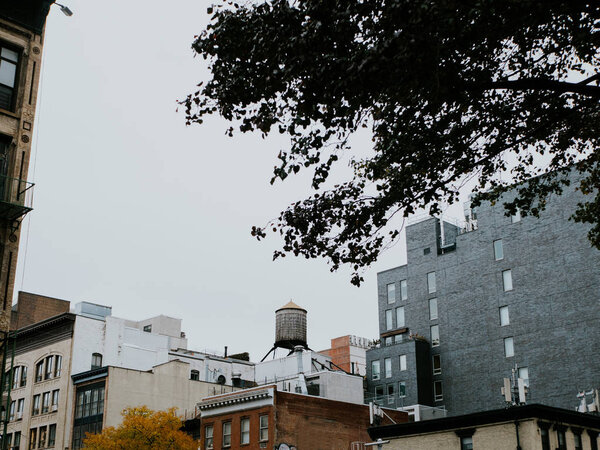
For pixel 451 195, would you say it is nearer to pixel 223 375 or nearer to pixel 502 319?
pixel 502 319

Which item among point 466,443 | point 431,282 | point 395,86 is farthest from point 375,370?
point 395,86

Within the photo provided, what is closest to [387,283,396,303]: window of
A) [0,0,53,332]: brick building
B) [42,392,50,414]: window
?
[42,392,50,414]: window

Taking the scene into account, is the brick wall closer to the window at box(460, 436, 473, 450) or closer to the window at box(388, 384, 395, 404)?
the window at box(388, 384, 395, 404)

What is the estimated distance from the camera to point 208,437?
59.1 metres

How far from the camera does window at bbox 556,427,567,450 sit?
44.2m

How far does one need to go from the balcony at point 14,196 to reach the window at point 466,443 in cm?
3149

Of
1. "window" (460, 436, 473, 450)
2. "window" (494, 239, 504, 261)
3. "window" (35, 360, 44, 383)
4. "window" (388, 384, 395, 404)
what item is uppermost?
"window" (494, 239, 504, 261)

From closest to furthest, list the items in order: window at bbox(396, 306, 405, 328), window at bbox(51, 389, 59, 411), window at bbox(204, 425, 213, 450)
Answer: window at bbox(204, 425, 213, 450)
window at bbox(51, 389, 59, 411)
window at bbox(396, 306, 405, 328)

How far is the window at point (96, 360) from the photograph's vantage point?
Result: 232ft

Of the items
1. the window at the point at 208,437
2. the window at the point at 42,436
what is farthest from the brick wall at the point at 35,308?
the window at the point at 208,437

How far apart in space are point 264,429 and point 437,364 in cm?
2403

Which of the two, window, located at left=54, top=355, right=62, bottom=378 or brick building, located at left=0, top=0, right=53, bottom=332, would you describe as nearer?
brick building, located at left=0, top=0, right=53, bottom=332

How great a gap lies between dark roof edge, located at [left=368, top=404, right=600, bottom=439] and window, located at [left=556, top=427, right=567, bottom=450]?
1.76 ft

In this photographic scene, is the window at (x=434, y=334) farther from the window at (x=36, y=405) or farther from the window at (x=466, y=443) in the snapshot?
the window at (x=36, y=405)
